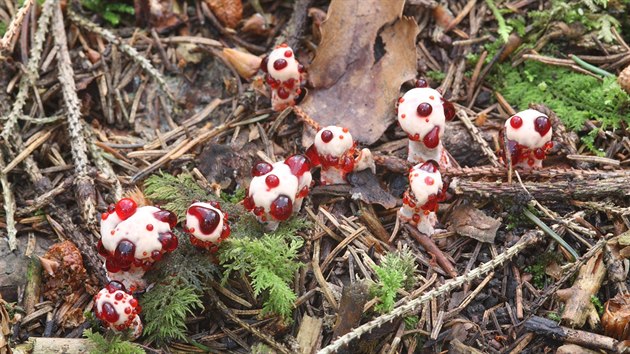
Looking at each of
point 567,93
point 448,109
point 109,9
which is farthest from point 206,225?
point 567,93

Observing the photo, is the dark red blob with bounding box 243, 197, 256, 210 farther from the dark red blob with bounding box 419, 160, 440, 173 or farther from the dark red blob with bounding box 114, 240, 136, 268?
the dark red blob with bounding box 419, 160, 440, 173

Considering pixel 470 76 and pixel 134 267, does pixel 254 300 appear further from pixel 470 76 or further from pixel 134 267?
pixel 470 76

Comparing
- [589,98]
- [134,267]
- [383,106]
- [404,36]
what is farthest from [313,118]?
[589,98]

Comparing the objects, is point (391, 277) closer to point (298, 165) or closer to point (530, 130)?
point (298, 165)

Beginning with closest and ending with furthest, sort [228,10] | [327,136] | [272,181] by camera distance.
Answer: [272,181], [327,136], [228,10]

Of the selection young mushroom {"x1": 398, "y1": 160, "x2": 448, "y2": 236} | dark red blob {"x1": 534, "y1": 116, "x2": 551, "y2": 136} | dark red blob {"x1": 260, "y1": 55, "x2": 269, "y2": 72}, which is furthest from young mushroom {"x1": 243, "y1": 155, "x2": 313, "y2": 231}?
dark red blob {"x1": 534, "y1": 116, "x2": 551, "y2": 136}

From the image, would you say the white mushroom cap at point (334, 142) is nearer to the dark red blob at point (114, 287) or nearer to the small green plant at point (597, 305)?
the dark red blob at point (114, 287)

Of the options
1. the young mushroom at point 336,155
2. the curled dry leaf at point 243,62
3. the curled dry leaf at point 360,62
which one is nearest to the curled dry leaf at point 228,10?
the curled dry leaf at point 243,62
